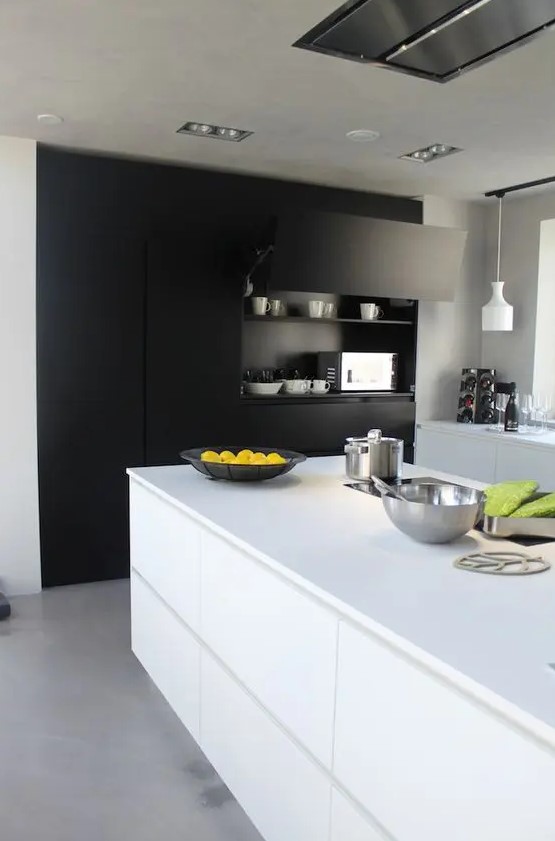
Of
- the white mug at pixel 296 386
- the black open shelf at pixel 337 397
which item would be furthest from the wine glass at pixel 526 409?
the white mug at pixel 296 386

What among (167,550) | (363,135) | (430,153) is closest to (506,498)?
(167,550)

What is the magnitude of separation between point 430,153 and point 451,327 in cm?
153

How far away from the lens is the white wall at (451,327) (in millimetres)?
5016

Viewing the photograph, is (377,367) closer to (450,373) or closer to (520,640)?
(450,373)

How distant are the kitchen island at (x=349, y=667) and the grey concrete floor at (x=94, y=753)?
0.45 ft

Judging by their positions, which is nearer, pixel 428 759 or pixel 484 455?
pixel 428 759

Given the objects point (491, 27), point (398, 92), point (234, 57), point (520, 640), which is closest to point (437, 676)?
point (520, 640)

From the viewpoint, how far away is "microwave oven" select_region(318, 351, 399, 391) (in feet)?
15.6

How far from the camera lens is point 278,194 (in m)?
4.45

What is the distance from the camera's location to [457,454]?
4.66 m

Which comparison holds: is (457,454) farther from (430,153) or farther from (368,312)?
(430,153)

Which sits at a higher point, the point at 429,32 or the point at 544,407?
the point at 429,32

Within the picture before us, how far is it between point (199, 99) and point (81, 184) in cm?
114

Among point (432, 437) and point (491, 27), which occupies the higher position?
point (491, 27)
